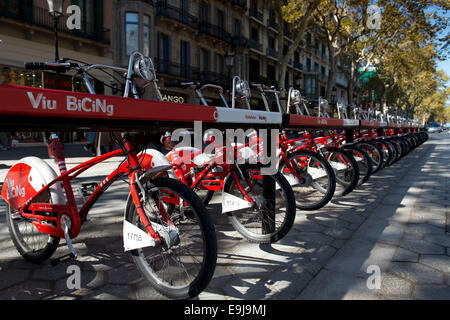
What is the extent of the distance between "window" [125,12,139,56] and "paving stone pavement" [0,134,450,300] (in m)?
16.5

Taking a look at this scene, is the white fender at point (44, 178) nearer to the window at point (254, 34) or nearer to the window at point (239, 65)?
the window at point (239, 65)

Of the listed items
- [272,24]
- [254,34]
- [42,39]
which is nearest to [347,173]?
[42,39]

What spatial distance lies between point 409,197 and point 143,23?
1754 cm

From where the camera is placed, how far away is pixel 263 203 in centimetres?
278

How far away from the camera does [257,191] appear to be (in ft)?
9.27

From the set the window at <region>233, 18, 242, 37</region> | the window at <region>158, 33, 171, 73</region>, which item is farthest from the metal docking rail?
the window at <region>233, 18, 242, 37</region>

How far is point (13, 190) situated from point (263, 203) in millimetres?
1914

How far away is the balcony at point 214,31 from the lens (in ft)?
74.9

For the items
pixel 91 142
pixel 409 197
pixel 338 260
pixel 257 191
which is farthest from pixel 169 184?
pixel 91 142

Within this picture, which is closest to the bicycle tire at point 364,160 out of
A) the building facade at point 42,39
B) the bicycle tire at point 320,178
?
the bicycle tire at point 320,178

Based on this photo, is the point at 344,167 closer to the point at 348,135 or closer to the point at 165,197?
the point at 348,135

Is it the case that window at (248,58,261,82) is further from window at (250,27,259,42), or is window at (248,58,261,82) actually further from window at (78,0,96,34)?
window at (78,0,96,34)

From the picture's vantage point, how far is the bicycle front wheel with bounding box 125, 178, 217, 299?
1779mm
